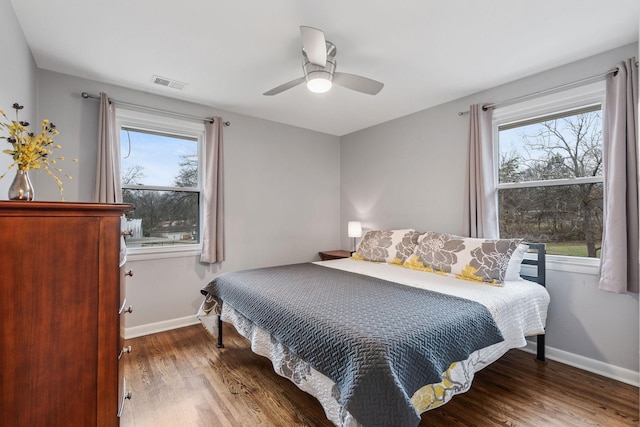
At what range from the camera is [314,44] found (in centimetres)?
188

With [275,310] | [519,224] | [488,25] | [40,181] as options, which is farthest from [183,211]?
[519,224]

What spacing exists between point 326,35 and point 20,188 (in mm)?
1963

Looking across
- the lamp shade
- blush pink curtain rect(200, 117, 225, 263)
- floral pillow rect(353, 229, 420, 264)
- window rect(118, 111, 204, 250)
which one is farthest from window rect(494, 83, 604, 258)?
window rect(118, 111, 204, 250)

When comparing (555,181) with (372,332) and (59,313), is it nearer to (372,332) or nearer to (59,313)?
(372,332)

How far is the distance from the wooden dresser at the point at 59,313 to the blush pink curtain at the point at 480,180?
2.96 meters

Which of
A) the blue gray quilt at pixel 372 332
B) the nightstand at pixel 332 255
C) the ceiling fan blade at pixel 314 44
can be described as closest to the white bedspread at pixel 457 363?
the blue gray quilt at pixel 372 332

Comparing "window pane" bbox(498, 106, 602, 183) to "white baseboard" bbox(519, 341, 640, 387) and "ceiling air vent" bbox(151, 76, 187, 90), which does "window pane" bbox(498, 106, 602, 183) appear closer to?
"white baseboard" bbox(519, 341, 640, 387)

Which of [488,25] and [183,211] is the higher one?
[488,25]

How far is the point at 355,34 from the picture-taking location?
2150mm

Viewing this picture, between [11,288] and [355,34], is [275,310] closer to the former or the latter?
[11,288]

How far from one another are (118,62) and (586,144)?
13.2 feet

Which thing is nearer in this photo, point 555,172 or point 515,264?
point 515,264

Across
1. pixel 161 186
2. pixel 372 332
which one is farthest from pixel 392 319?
pixel 161 186

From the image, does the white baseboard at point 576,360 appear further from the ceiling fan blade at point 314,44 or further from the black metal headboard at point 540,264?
the ceiling fan blade at point 314,44
